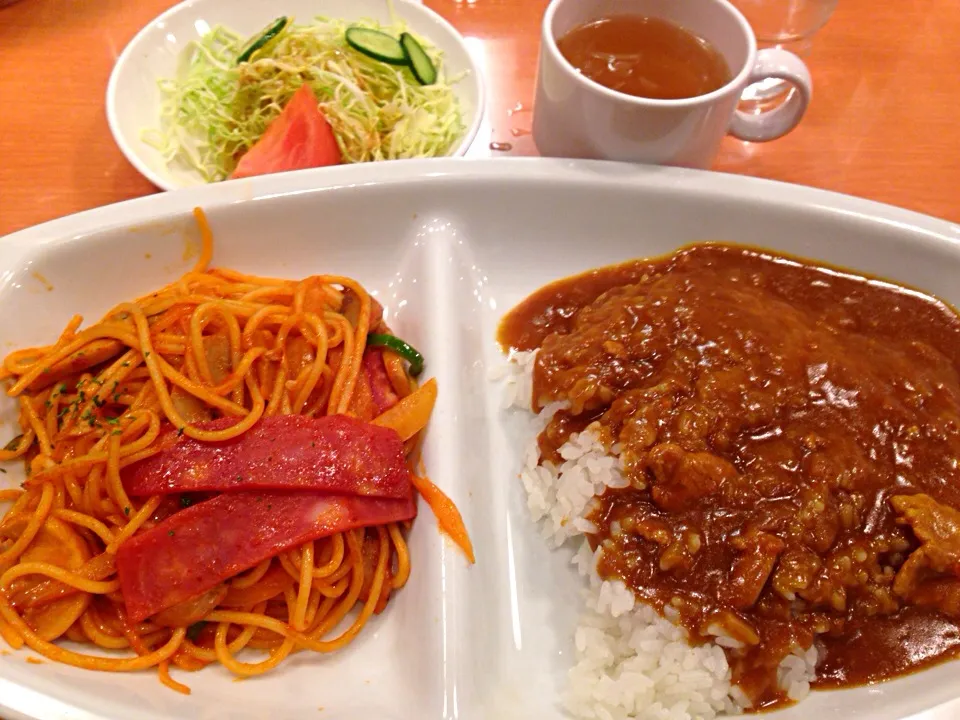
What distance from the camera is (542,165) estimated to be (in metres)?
2.15

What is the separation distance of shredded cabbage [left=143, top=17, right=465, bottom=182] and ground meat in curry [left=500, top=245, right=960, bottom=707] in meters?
1.09

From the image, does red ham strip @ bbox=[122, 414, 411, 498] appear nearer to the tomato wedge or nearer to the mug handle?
the tomato wedge

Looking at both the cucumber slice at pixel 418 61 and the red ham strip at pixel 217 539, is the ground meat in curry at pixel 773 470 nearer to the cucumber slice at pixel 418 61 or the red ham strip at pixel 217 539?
the red ham strip at pixel 217 539

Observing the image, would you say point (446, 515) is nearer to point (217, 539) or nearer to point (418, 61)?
point (217, 539)

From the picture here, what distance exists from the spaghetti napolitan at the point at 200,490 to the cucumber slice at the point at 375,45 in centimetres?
126

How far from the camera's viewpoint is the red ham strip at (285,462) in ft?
5.23

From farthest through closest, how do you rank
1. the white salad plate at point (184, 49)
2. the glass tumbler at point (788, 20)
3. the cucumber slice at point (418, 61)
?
the glass tumbler at point (788, 20), the cucumber slice at point (418, 61), the white salad plate at point (184, 49)

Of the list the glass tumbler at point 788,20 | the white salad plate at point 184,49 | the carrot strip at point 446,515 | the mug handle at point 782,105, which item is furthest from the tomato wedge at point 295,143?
the glass tumbler at point 788,20

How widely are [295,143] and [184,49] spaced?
696mm

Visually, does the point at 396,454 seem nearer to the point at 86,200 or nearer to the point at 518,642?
the point at 518,642

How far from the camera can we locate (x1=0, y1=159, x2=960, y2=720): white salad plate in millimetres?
1520

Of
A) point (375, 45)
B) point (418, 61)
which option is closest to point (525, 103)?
point (418, 61)

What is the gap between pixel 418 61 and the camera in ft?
8.59

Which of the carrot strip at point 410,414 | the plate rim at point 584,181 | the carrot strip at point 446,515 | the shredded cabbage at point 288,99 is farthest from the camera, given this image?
the shredded cabbage at point 288,99
